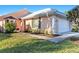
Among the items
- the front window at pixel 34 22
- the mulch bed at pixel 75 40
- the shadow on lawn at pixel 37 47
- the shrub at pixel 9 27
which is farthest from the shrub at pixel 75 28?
the shrub at pixel 9 27

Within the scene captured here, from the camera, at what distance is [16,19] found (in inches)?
142

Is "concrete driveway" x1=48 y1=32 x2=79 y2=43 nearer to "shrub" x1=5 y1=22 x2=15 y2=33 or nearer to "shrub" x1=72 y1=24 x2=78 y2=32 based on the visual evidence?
"shrub" x1=72 y1=24 x2=78 y2=32

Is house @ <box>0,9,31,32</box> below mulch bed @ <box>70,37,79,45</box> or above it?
above

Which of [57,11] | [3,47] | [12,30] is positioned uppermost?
[57,11]

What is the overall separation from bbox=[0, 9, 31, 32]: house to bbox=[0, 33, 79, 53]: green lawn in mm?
150

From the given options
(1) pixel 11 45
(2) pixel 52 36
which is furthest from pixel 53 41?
(1) pixel 11 45

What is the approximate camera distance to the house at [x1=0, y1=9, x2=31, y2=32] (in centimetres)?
357

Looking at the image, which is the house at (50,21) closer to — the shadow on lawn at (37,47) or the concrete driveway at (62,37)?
the concrete driveway at (62,37)

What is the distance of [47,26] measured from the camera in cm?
358

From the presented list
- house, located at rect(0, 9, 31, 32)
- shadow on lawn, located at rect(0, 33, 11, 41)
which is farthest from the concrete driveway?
shadow on lawn, located at rect(0, 33, 11, 41)

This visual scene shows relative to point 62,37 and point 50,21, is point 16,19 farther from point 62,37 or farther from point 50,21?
point 62,37

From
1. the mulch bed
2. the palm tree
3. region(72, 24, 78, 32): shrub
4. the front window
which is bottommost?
the mulch bed

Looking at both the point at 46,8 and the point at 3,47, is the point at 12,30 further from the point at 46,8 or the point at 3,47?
the point at 46,8

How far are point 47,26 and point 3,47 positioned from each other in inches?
27.4
